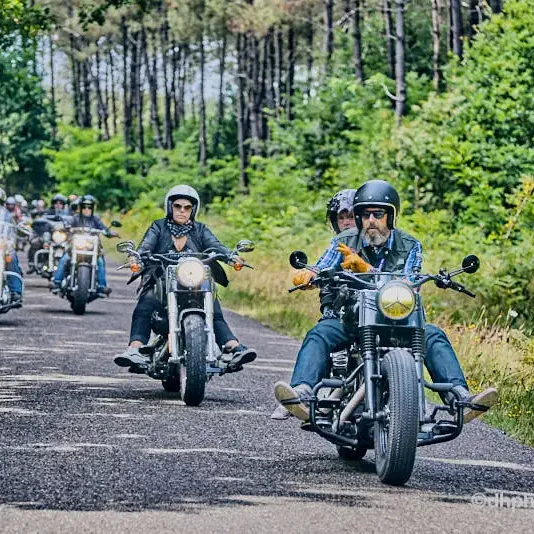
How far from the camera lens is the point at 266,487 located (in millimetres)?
8477

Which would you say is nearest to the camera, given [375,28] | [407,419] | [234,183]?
[407,419]

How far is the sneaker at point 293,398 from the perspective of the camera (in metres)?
9.05

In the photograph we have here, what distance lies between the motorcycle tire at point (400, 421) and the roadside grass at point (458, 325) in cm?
144

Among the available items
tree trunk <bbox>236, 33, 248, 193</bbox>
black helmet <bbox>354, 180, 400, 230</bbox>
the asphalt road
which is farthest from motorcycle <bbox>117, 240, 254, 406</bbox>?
tree trunk <bbox>236, 33, 248, 193</bbox>

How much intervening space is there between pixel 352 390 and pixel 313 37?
63.8m

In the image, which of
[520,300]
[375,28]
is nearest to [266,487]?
[520,300]

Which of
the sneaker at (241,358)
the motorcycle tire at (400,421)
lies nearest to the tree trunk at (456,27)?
the sneaker at (241,358)

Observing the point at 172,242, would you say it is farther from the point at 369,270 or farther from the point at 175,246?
the point at 369,270

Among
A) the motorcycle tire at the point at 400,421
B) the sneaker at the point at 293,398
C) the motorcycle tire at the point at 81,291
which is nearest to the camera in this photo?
the motorcycle tire at the point at 400,421

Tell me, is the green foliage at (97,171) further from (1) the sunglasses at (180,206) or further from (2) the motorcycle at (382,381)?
(2) the motorcycle at (382,381)

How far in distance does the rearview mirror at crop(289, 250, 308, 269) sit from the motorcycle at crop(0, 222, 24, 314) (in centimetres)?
1008

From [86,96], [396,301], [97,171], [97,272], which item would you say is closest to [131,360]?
[396,301]

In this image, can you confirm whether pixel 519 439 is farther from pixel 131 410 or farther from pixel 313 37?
pixel 313 37

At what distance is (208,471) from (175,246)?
455 cm
